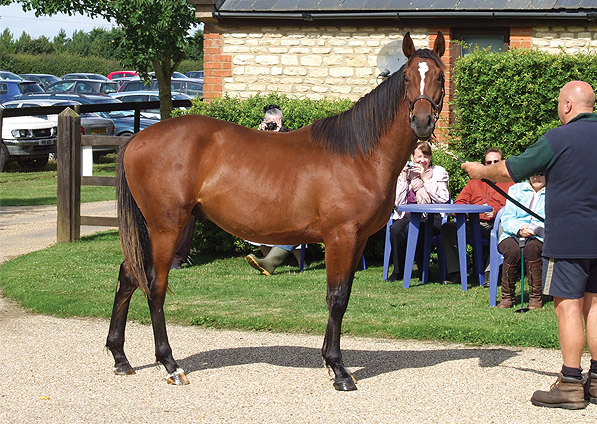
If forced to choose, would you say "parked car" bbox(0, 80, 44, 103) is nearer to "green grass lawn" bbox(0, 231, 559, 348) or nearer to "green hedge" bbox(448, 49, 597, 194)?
"green grass lawn" bbox(0, 231, 559, 348)

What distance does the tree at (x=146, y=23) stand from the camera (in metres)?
22.0

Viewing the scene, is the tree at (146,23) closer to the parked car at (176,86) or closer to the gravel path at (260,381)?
the parked car at (176,86)

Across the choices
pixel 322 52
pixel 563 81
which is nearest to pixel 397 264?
pixel 563 81

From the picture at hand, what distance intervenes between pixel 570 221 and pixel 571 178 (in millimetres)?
281

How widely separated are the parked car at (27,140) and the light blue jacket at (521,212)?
16.9 m

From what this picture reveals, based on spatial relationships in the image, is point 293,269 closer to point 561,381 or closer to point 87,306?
point 87,306

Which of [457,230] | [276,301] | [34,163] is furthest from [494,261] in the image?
[34,163]

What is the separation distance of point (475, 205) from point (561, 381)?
4116 millimetres

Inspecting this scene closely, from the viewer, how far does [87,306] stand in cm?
846

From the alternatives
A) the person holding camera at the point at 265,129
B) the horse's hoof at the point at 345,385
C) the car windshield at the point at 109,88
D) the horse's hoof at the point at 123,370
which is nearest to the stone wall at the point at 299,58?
the person holding camera at the point at 265,129

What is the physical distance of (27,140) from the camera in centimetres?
2316

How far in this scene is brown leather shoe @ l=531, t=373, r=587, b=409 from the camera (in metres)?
5.54

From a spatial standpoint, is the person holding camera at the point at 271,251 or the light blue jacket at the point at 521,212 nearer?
the light blue jacket at the point at 521,212

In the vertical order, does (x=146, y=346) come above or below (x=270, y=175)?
below
